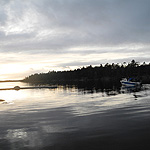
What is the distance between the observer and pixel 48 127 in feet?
44.2

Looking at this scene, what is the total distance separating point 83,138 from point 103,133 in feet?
5.71

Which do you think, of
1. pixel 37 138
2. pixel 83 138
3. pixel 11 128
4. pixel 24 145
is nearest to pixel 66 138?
pixel 83 138

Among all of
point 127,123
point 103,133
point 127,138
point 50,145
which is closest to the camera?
point 50,145

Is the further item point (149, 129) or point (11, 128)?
point (11, 128)

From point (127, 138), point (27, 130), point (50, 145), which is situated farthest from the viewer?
point (27, 130)

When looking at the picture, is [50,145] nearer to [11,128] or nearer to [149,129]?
[11,128]

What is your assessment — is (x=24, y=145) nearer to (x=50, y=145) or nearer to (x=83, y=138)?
(x=50, y=145)

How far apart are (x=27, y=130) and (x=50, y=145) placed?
3958 mm

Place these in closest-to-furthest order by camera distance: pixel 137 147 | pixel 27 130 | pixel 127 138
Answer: pixel 137 147 → pixel 127 138 → pixel 27 130

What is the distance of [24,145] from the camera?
9734 millimetres

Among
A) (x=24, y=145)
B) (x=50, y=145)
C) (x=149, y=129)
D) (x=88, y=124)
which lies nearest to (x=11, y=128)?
(x=24, y=145)

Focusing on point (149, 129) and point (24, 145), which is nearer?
point (24, 145)

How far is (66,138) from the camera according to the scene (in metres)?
10.7

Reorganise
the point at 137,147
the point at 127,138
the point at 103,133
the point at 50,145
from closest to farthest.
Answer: the point at 137,147, the point at 50,145, the point at 127,138, the point at 103,133
